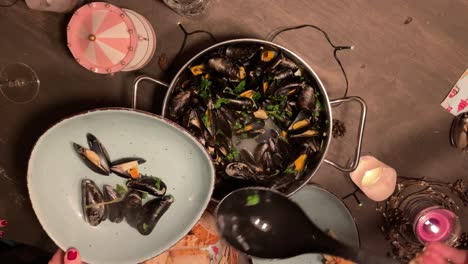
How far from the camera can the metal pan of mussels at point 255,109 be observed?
1111 millimetres

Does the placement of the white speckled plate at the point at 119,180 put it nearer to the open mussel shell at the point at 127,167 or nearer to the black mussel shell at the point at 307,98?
the open mussel shell at the point at 127,167

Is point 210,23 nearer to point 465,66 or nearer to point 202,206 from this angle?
point 202,206

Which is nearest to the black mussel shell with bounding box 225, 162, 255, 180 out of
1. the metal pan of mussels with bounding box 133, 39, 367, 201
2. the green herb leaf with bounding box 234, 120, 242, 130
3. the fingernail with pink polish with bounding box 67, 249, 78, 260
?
the metal pan of mussels with bounding box 133, 39, 367, 201

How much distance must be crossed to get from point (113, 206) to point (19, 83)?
57 cm

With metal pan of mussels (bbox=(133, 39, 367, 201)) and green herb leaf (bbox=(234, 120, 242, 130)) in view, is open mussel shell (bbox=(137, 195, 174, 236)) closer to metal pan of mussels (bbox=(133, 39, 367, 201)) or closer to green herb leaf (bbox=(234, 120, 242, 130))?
metal pan of mussels (bbox=(133, 39, 367, 201))

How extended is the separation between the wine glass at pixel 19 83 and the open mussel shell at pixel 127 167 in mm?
482

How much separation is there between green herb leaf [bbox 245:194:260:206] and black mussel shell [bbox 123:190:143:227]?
10.7 inches

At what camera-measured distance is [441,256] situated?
998mm

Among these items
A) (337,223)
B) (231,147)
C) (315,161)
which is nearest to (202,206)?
(231,147)

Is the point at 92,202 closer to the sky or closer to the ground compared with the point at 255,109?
closer to the ground

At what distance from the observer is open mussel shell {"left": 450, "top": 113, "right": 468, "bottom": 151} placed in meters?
1.20

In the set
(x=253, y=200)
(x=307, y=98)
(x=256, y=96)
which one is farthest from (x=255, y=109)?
(x=253, y=200)

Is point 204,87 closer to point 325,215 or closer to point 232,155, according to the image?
point 232,155

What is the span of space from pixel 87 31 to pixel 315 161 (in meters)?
0.68
